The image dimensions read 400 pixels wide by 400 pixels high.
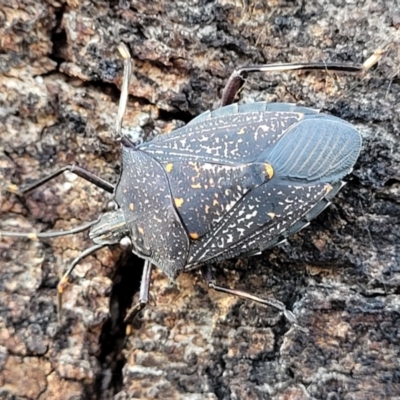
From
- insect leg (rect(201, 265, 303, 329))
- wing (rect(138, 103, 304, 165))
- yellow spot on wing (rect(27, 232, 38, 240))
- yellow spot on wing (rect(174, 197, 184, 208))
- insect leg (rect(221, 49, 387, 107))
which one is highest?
insect leg (rect(221, 49, 387, 107))

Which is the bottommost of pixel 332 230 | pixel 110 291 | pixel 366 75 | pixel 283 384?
pixel 283 384

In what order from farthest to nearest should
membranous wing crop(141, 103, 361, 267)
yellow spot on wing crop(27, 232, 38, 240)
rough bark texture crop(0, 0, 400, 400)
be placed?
yellow spot on wing crop(27, 232, 38, 240) → membranous wing crop(141, 103, 361, 267) → rough bark texture crop(0, 0, 400, 400)

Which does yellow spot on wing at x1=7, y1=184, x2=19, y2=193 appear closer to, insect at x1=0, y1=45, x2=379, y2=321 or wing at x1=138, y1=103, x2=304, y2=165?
insect at x1=0, y1=45, x2=379, y2=321

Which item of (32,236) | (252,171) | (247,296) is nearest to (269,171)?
(252,171)

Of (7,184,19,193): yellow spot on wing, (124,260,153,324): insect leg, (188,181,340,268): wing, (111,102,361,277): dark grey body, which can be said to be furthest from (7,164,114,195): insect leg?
(188,181,340,268): wing

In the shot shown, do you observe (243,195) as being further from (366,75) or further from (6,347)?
(6,347)

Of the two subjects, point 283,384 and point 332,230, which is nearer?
point 283,384

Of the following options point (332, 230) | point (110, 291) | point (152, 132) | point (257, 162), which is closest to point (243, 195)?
point (257, 162)
